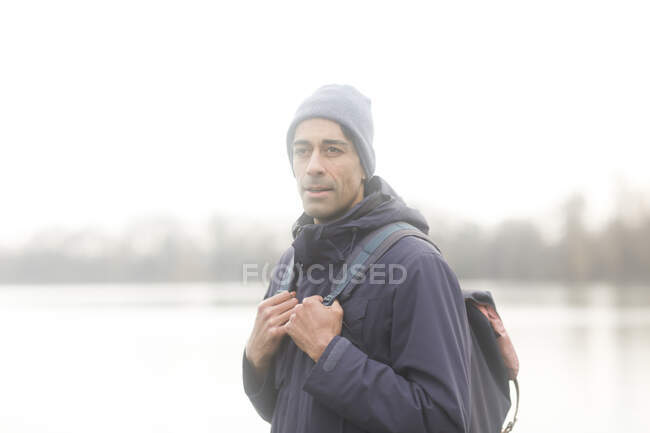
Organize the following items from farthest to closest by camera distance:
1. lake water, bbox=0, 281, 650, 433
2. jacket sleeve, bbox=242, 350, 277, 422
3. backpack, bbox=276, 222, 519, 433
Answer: lake water, bbox=0, 281, 650, 433
jacket sleeve, bbox=242, 350, 277, 422
backpack, bbox=276, 222, 519, 433

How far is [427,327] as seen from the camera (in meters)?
2.04

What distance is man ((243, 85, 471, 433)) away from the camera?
6.63 ft

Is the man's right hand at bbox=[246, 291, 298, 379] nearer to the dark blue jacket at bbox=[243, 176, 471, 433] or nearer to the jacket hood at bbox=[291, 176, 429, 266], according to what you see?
the dark blue jacket at bbox=[243, 176, 471, 433]

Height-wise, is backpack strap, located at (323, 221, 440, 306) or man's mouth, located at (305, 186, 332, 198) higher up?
man's mouth, located at (305, 186, 332, 198)

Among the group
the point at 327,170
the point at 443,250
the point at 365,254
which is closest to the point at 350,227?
the point at 365,254

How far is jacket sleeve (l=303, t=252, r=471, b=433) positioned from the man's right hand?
0.32 metres

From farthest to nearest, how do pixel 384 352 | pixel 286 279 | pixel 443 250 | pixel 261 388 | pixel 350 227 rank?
pixel 443 250 < pixel 286 279 < pixel 261 388 < pixel 350 227 < pixel 384 352

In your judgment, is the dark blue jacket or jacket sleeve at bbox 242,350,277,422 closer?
the dark blue jacket

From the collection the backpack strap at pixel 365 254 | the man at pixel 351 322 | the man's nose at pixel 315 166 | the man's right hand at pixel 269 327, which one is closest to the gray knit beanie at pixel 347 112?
the man at pixel 351 322

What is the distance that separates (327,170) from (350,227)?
0.83 feet

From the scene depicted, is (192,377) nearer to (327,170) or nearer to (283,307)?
(283,307)

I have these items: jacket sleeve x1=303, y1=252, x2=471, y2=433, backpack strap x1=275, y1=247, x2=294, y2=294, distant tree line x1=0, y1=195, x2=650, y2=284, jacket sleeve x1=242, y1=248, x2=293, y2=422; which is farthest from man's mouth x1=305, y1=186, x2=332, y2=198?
distant tree line x1=0, y1=195, x2=650, y2=284

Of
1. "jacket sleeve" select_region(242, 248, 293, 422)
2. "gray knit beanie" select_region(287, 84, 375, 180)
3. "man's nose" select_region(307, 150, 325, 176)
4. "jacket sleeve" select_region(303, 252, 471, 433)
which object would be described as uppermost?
"gray knit beanie" select_region(287, 84, 375, 180)

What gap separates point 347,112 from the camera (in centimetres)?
243
